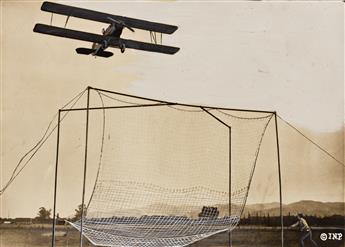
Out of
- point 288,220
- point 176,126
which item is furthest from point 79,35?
point 288,220

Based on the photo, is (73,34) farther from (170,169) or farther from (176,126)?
(170,169)

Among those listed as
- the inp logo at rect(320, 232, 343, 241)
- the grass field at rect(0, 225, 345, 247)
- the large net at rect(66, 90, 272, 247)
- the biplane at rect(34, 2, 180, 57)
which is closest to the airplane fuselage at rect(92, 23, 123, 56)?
the biplane at rect(34, 2, 180, 57)

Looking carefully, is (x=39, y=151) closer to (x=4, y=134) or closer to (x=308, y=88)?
(x=4, y=134)

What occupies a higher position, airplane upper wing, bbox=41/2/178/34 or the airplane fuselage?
airplane upper wing, bbox=41/2/178/34

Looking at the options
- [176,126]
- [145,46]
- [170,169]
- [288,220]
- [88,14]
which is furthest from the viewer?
[288,220]

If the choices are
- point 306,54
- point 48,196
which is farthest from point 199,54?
point 48,196

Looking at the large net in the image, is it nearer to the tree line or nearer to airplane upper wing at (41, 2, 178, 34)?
the tree line
